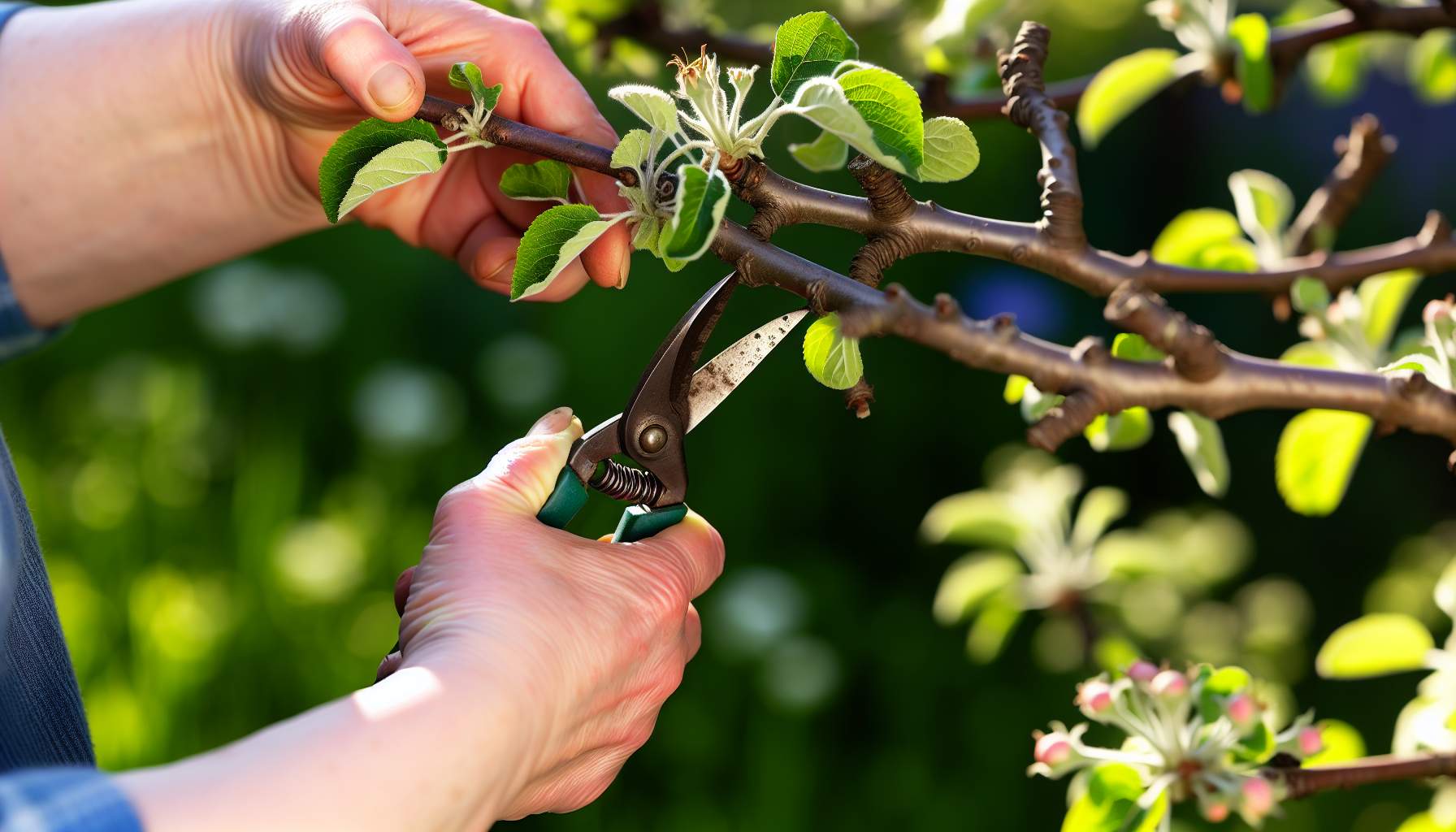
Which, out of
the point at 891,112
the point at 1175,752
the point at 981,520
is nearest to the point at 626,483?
the point at 891,112

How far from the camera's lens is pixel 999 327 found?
26.2 inches

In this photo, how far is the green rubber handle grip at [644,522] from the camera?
0.92 m

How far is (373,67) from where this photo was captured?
789 mm

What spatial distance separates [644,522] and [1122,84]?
637 mm

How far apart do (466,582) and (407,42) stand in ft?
1.60

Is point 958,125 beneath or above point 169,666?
above

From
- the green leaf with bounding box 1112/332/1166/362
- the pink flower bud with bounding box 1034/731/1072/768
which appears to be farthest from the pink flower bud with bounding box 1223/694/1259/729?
the green leaf with bounding box 1112/332/1166/362

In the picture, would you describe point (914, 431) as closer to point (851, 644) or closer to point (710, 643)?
point (851, 644)

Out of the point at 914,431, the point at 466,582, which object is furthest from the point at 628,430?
the point at 914,431

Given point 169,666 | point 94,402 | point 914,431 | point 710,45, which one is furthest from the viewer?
point 914,431

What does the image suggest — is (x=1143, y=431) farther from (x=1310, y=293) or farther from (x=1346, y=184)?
(x=1346, y=184)

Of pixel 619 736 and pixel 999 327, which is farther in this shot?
pixel 619 736

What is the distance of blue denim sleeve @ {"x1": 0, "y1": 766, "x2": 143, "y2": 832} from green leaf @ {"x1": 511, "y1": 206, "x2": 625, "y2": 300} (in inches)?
13.8

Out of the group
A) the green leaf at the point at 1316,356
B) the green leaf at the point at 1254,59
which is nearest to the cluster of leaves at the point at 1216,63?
the green leaf at the point at 1254,59
